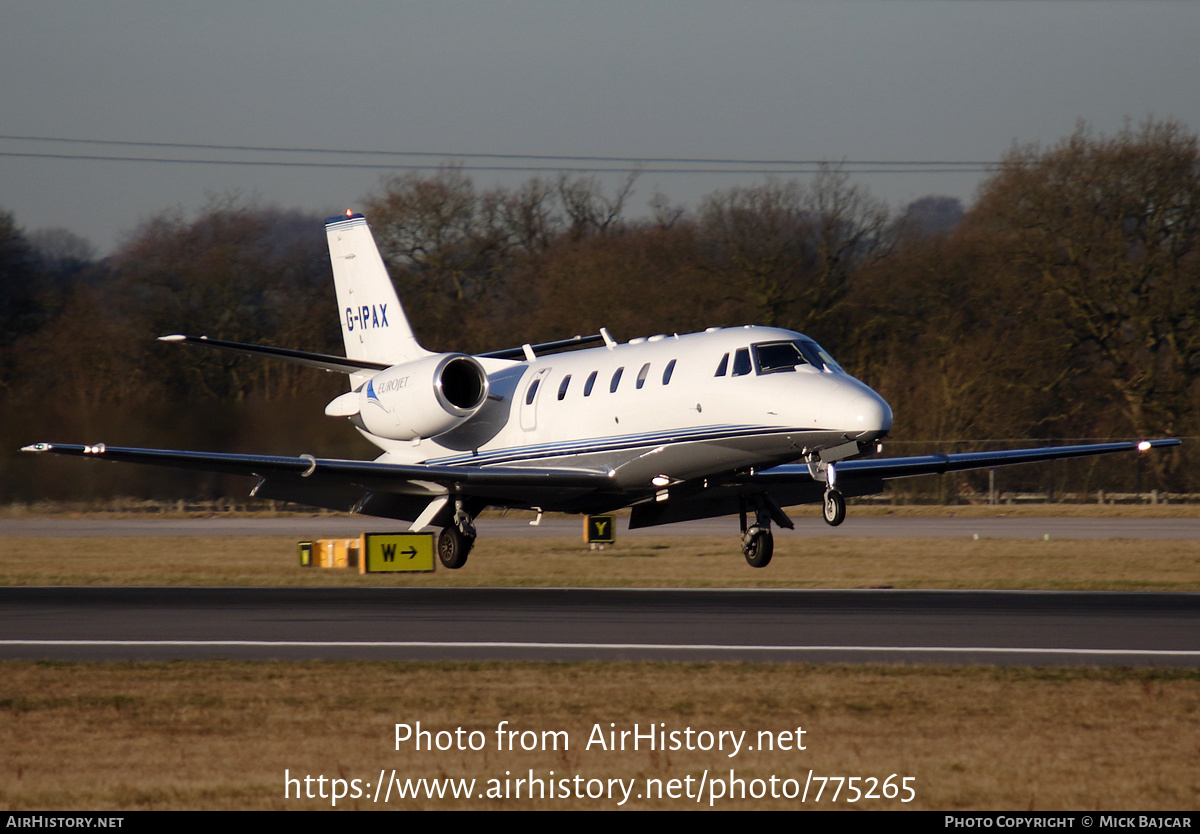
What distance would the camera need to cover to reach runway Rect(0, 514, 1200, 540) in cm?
3828

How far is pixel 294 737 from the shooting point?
36.8 feet

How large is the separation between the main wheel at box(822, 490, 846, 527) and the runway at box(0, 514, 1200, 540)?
20205 mm

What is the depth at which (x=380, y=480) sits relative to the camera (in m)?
20.9

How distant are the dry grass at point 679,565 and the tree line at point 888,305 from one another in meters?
10.5

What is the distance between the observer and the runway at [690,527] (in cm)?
3828

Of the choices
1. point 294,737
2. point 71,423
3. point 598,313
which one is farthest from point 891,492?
point 294,737

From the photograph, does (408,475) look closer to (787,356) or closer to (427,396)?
(427,396)

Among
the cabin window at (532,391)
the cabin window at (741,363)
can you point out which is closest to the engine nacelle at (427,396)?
the cabin window at (532,391)

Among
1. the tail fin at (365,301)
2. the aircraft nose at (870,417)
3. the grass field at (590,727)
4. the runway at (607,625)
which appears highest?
the tail fin at (365,301)

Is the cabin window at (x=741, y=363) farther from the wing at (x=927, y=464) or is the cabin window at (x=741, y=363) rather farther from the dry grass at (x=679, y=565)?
the dry grass at (x=679, y=565)

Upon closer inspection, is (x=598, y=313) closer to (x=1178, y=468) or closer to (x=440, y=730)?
(x=1178, y=468)

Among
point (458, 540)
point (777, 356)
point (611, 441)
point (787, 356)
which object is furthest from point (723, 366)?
point (458, 540)

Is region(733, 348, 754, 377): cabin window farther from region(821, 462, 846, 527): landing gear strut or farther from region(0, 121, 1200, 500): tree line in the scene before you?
region(0, 121, 1200, 500): tree line

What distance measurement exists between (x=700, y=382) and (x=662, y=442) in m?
1.07
